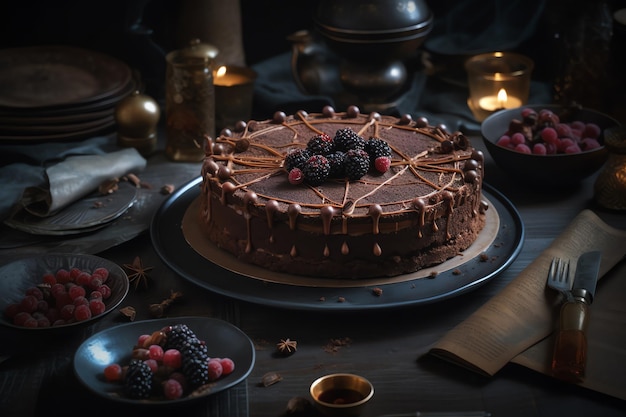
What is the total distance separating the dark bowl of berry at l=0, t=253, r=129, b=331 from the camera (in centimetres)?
196

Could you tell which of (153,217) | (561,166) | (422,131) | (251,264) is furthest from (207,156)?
(561,166)

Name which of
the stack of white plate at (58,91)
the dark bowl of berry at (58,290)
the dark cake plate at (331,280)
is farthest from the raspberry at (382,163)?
the stack of white plate at (58,91)

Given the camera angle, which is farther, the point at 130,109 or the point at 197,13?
the point at 197,13

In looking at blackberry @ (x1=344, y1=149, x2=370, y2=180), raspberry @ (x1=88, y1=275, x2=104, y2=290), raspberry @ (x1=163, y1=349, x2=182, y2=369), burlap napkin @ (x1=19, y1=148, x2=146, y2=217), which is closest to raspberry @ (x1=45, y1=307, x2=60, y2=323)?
raspberry @ (x1=88, y1=275, x2=104, y2=290)

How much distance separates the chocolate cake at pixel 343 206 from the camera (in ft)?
6.98

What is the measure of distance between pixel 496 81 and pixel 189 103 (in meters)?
1.16

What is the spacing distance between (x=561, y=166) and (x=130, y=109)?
1.50 meters

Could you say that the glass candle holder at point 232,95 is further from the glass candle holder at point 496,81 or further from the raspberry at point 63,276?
the raspberry at point 63,276

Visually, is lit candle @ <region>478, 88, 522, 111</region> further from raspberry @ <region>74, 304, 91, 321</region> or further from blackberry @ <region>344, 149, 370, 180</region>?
raspberry @ <region>74, 304, 91, 321</region>

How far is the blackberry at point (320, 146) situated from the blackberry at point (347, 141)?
0.8 inches

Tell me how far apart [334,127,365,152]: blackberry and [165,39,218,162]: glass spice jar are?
2.31 feet

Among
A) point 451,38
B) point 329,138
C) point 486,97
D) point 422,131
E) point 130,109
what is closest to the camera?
point 329,138

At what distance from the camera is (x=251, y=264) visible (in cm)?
223

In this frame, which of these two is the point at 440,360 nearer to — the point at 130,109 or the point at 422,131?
the point at 422,131
